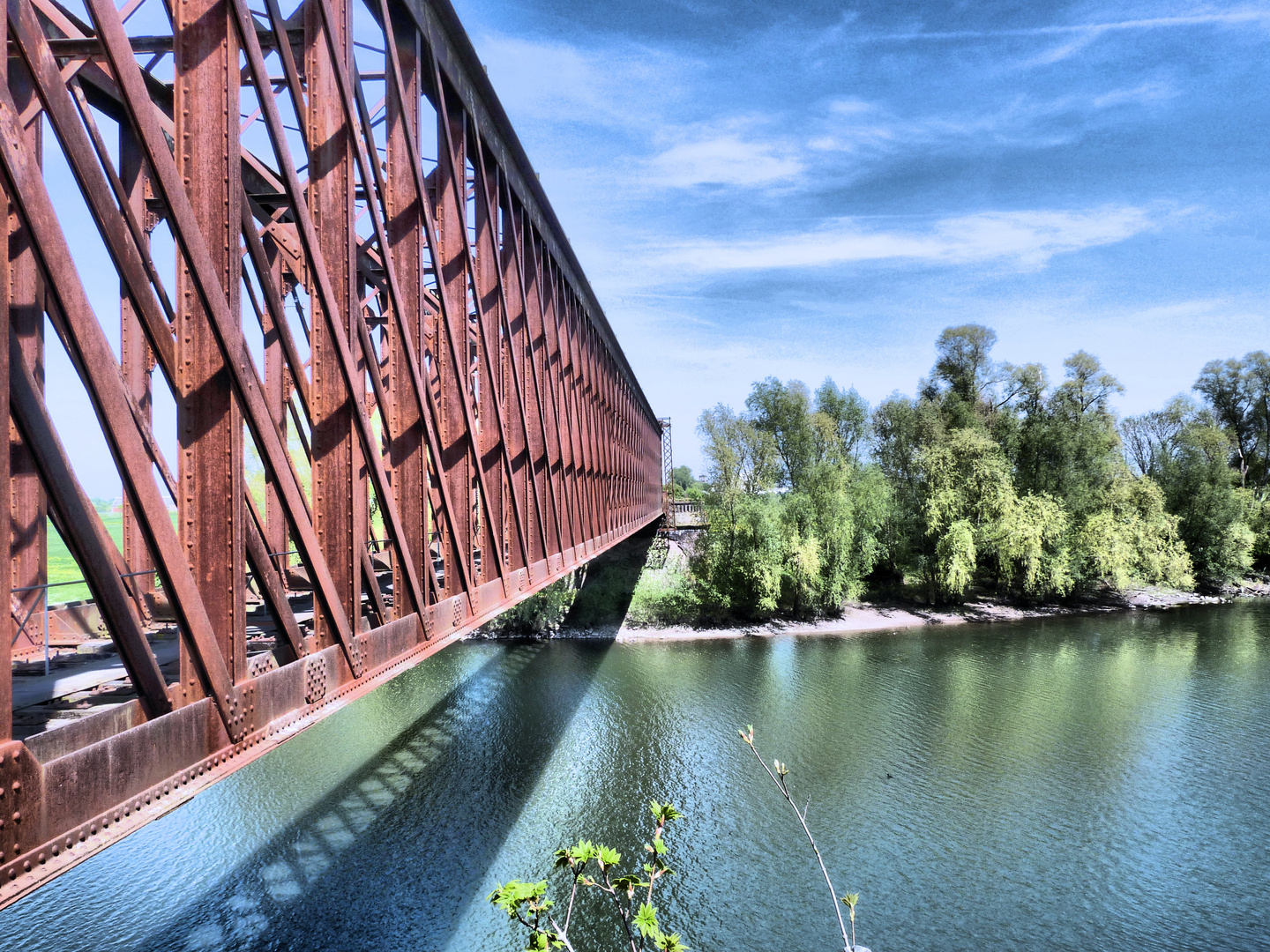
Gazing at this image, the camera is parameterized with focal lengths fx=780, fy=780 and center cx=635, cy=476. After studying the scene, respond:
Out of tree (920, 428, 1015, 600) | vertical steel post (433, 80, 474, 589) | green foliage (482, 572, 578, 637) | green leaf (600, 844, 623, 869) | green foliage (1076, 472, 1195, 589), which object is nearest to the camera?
green leaf (600, 844, 623, 869)

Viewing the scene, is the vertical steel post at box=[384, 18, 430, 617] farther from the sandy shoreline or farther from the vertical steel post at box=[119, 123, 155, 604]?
the sandy shoreline

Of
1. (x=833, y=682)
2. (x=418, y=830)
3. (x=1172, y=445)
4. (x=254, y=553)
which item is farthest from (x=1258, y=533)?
(x=254, y=553)

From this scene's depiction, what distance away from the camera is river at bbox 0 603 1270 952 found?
492 inches

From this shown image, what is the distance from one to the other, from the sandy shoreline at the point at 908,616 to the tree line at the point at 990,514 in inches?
37.8

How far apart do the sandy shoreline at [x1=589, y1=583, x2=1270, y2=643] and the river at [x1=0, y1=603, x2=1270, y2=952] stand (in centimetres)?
975

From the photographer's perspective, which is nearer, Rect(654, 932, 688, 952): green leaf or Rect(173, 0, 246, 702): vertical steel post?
Rect(654, 932, 688, 952): green leaf

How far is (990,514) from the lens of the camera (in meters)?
40.7

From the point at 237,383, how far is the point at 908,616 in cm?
3944

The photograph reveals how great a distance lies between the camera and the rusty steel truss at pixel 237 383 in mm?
3348

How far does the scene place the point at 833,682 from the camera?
87.3 feet

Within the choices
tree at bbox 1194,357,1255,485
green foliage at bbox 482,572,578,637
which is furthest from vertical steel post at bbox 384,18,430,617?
tree at bbox 1194,357,1255,485

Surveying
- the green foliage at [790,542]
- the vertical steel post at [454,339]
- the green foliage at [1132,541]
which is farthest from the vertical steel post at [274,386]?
the green foliage at [1132,541]

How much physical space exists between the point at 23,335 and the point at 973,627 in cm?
3747

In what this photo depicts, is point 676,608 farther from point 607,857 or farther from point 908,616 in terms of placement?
point 607,857
